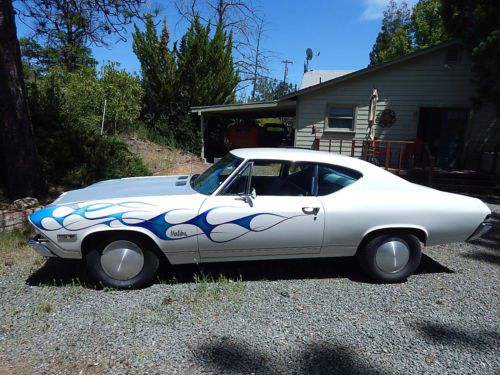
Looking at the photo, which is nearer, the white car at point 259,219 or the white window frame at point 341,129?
the white car at point 259,219

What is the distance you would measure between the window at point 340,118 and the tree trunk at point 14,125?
10.1m

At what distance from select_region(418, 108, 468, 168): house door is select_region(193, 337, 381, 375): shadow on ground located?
40.1 feet

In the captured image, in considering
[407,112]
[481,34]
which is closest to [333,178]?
[481,34]

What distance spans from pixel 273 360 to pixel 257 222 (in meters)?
1.39

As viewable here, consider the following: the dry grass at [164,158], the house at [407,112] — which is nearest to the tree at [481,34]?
the house at [407,112]

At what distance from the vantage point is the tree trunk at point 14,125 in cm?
603

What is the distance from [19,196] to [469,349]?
6.74 m

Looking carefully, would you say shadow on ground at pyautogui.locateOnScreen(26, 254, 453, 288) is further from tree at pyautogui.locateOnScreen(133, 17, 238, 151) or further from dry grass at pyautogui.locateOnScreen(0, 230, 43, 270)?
tree at pyautogui.locateOnScreen(133, 17, 238, 151)

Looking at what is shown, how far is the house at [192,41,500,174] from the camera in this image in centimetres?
1283

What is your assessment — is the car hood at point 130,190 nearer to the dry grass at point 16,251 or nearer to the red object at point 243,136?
the dry grass at point 16,251

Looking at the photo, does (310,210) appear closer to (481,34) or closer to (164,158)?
(481,34)

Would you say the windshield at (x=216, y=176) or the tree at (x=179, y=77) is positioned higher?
the tree at (x=179, y=77)

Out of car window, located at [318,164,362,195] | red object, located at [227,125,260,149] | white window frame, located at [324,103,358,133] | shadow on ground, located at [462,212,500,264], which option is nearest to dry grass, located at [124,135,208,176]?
red object, located at [227,125,260,149]

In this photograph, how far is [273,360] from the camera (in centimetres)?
284
